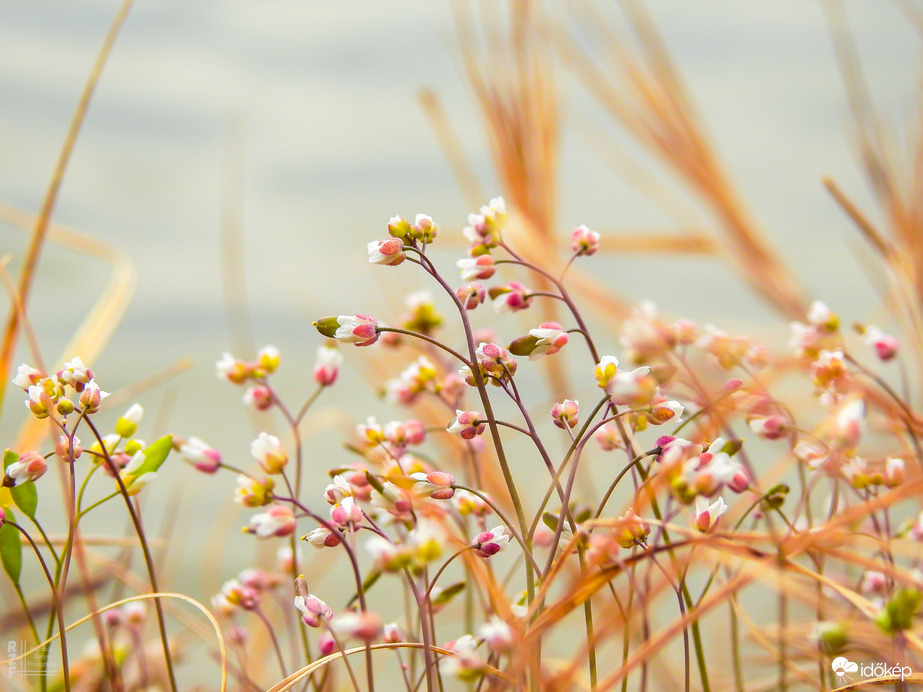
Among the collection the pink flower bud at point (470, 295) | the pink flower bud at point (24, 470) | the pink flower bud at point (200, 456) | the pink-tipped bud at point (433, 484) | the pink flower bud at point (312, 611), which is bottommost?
the pink flower bud at point (312, 611)

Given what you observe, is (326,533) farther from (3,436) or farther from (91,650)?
(3,436)

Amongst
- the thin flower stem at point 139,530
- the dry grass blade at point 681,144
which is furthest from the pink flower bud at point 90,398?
the dry grass blade at point 681,144

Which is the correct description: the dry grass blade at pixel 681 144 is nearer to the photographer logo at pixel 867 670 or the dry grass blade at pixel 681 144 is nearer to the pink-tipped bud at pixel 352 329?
the photographer logo at pixel 867 670

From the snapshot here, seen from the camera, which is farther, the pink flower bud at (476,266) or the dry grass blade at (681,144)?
the dry grass blade at (681,144)

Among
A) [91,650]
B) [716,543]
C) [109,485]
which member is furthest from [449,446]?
[109,485]

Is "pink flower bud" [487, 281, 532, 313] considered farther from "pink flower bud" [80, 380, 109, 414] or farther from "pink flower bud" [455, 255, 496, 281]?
"pink flower bud" [80, 380, 109, 414]

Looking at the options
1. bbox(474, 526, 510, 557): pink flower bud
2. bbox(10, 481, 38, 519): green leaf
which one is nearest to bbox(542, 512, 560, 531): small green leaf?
bbox(474, 526, 510, 557): pink flower bud

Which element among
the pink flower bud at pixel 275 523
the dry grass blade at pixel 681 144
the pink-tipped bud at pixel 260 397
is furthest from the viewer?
the dry grass blade at pixel 681 144

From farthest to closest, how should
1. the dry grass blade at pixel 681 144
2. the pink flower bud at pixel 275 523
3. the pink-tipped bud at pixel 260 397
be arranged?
the dry grass blade at pixel 681 144 < the pink-tipped bud at pixel 260 397 < the pink flower bud at pixel 275 523
